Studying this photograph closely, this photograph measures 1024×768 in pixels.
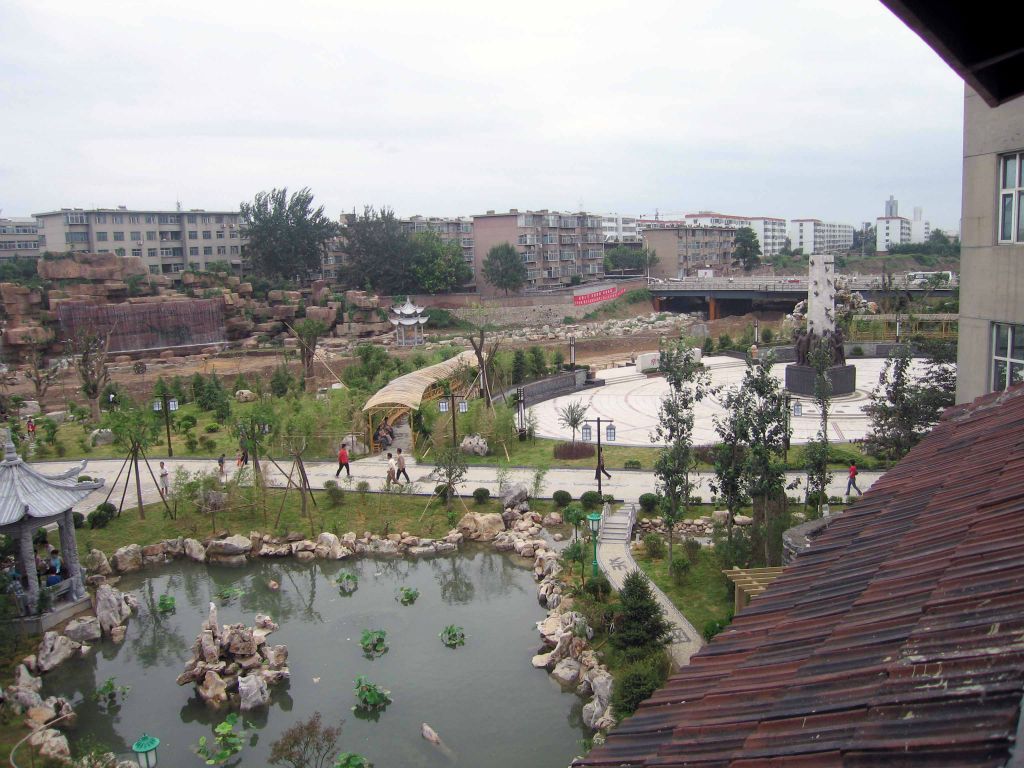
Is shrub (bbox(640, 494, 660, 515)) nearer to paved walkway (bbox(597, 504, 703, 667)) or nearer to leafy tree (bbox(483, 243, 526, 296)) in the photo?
paved walkway (bbox(597, 504, 703, 667))

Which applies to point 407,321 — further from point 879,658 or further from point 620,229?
point 620,229

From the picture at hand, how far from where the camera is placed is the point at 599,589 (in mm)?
13922

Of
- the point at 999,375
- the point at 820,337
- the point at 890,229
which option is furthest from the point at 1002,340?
the point at 890,229

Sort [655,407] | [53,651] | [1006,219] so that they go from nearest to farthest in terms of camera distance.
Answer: [1006,219] → [53,651] → [655,407]

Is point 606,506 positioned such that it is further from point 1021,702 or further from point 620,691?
point 1021,702

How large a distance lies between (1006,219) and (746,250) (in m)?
75.8

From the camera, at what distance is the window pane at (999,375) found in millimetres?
12352

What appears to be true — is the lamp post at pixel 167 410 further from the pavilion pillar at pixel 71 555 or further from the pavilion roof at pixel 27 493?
the pavilion roof at pixel 27 493

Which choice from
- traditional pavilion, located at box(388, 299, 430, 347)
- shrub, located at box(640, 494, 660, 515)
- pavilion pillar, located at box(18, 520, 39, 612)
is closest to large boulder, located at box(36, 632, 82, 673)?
pavilion pillar, located at box(18, 520, 39, 612)

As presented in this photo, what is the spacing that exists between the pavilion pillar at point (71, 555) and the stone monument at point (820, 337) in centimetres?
2131

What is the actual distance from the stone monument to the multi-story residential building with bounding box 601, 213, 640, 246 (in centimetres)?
6395

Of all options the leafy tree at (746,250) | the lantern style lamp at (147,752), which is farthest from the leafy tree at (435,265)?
the lantern style lamp at (147,752)

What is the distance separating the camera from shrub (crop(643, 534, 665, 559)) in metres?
15.6

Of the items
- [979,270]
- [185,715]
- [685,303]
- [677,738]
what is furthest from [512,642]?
[685,303]
